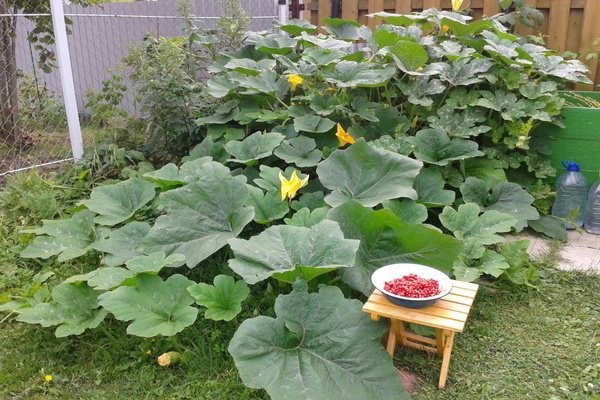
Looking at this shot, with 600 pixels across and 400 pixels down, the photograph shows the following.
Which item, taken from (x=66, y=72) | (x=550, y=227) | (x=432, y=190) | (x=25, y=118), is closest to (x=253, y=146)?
(x=432, y=190)

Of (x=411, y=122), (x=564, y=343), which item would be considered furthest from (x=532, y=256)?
(x=411, y=122)

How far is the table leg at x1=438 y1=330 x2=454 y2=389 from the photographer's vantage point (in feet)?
6.00

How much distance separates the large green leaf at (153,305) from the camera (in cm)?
192

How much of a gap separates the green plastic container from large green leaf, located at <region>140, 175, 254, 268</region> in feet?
6.86

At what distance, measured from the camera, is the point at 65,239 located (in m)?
2.61

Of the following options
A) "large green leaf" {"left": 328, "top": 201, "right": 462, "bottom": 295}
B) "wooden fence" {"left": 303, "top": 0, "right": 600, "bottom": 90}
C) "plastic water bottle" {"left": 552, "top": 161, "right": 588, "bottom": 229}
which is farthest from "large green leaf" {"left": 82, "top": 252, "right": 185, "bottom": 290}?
"wooden fence" {"left": 303, "top": 0, "right": 600, "bottom": 90}

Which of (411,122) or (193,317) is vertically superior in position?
(411,122)

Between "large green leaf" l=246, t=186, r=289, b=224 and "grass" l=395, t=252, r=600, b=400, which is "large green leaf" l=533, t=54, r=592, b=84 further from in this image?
"large green leaf" l=246, t=186, r=289, b=224

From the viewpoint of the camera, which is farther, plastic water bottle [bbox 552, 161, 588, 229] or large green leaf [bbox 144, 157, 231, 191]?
plastic water bottle [bbox 552, 161, 588, 229]

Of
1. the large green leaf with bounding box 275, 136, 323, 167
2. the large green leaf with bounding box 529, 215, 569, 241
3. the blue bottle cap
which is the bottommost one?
the large green leaf with bounding box 529, 215, 569, 241

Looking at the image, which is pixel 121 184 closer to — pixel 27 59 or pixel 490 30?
pixel 490 30

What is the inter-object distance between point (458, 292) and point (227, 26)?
2.73 meters

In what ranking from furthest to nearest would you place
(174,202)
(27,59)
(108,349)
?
1. (27,59)
2. (174,202)
3. (108,349)

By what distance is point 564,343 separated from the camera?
7.02 ft
